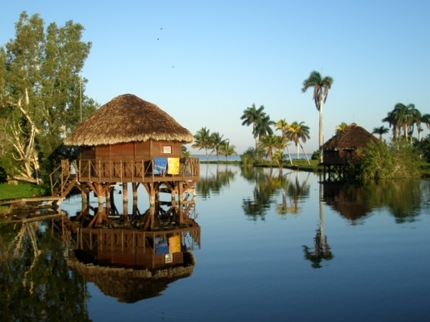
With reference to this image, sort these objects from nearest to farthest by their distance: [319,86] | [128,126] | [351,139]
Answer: [128,126]
[351,139]
[319,86]

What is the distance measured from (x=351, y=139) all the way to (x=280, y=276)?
36924 mm

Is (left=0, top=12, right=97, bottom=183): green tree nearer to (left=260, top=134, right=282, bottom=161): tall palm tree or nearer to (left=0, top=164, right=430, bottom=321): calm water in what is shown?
(left=0, top=164, right=430, bottom=321): calm water

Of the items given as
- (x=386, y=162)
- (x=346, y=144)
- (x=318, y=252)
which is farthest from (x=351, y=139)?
(x=318, y=252)

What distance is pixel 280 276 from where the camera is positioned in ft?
42.5

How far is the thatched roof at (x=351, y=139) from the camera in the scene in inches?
1847

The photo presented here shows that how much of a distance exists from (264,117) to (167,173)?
64.6 metres

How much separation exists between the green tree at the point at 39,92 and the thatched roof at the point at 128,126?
337 inches

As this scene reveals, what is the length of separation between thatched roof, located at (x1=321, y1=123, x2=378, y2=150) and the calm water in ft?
77.7

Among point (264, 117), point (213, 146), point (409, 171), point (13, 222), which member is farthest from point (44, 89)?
point (213, 146)

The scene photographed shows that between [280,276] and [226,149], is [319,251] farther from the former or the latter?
[226,149]

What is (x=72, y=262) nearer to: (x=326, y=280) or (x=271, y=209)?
(x=326, y=280)

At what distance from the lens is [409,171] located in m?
45.1

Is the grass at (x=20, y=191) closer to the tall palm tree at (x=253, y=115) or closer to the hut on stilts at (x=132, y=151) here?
the hut on stilts at (x=132, y=151)

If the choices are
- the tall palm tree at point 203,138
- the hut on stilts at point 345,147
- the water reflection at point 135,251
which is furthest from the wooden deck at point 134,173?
the tall palm tree at point 203,138
